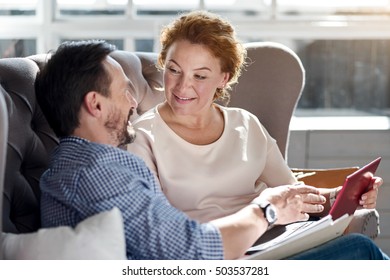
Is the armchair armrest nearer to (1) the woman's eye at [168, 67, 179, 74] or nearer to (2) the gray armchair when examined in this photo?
(2) the gray armchair

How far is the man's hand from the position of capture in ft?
6.64

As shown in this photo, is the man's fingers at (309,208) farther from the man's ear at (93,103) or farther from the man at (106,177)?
the man's ear at (93,103)

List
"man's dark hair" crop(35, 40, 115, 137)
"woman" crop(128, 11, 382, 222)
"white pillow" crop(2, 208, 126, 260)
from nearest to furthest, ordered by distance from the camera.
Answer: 1. "white pillow" crop(2, 208, 126, 260)
2. "man's dark hair" crop(35, 40, 115, 137)
3. "woman" crop(128, 11, 382, 222)

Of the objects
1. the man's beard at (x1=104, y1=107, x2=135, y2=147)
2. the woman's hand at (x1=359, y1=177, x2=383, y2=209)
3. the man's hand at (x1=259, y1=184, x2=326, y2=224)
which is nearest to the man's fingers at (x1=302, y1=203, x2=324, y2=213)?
the man's hand at (x1=259, y1=184, x2=326, y2=224)

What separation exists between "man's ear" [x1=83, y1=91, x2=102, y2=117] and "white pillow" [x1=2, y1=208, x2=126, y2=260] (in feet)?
0.96

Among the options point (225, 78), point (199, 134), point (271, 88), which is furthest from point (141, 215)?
point (271, 88)

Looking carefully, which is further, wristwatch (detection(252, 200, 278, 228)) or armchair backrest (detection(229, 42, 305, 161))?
armchair backrest (detection(229, 42, 305, 161))

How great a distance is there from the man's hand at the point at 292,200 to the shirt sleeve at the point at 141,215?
36 centimetres

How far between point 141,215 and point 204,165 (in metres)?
0.58

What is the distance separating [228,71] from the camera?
7.64ft

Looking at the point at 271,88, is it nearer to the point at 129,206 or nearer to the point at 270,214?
the point at 270,214

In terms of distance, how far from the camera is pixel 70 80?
1824mm
